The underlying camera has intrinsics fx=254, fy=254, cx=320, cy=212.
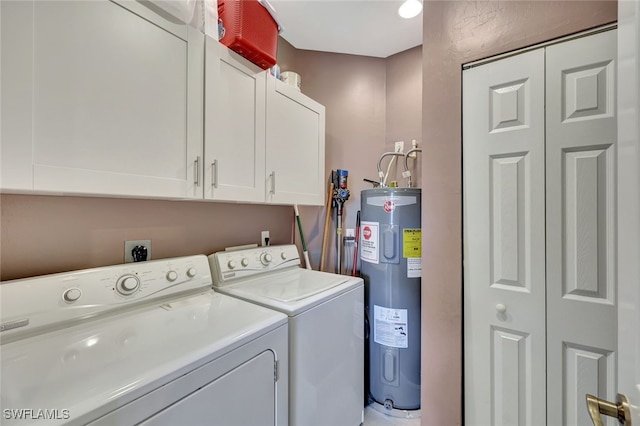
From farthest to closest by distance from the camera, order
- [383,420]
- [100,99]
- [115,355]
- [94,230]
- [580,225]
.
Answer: [383,420]
[94,230]
[580,225]
[100,99]
[115,355]

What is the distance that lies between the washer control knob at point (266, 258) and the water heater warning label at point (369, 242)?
0.74 metres

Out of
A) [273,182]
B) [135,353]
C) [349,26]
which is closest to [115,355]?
[135,353]

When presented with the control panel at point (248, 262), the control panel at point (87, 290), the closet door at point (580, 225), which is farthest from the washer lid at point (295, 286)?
the closet door at point (580, 225)

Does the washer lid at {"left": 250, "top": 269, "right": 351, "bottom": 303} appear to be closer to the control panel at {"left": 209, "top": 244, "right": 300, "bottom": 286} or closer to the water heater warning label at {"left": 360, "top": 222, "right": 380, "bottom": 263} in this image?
the control panel at {"left": 209, "top": 244, "right": 300, "bottom": 286}

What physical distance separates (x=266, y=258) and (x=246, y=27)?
1.32 meters

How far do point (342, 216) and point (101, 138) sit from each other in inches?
70.9

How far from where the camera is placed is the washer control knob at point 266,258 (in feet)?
5.49

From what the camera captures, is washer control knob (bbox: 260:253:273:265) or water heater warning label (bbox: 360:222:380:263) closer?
washer control knob (bbox: 260:253:273:265)

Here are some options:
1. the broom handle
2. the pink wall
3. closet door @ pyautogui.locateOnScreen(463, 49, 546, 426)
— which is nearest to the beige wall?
closet door @ pyautogui.locateOnScreen(463, 49, 546, 426)

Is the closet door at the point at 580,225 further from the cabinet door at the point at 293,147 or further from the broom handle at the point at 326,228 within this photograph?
the broom handle at the point at 326,228

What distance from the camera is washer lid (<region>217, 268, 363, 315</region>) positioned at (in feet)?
3.81

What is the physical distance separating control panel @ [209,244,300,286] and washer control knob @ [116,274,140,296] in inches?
15.8

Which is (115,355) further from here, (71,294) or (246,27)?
(246,27)

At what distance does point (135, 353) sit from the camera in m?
0.75
